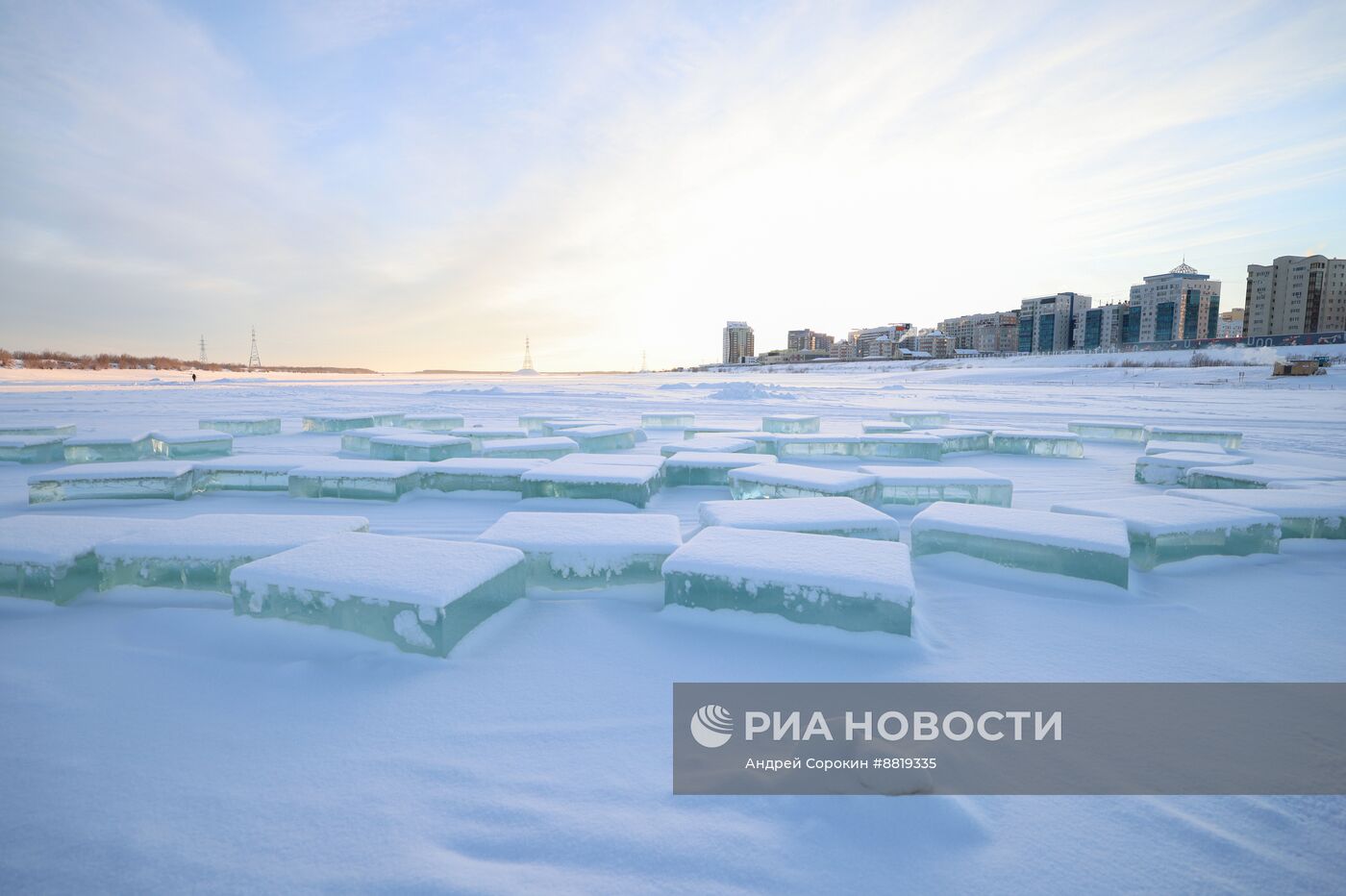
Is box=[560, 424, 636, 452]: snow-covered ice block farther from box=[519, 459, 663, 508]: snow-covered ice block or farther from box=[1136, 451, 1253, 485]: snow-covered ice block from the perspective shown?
box=[1136, 451, 1253, 485]: snow-covered ice block

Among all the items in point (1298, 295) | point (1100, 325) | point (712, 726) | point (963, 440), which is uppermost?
point (1298, 295)

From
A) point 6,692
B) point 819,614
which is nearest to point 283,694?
point 6,692

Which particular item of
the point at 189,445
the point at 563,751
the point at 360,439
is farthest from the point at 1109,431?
the point at 189,445

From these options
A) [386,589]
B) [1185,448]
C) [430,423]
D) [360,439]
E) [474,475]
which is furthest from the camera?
[430,423]

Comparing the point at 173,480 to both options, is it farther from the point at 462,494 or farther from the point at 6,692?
the point at 6,692

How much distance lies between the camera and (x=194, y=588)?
2.79 m

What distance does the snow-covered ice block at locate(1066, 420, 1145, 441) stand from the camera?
909 cm

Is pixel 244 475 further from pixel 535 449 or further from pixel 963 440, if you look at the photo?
pixel 963 440

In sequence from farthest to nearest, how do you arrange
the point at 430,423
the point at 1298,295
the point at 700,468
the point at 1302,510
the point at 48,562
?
the point at 1298,295, the point at 430,423, the point at 700,468, the point at 1302,510, the point at 48,562

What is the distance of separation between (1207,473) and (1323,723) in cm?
426

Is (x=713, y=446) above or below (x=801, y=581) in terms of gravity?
above

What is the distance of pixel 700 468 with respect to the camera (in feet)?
18.9

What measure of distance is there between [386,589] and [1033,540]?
3.14 m

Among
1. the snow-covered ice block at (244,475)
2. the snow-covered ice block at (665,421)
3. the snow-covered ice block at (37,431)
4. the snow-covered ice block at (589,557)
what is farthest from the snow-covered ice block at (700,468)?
the snow-covered ice block at (37,431)
